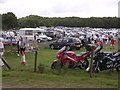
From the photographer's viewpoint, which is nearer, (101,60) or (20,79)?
(20,79)

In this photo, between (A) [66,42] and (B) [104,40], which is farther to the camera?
(B) [104,40]

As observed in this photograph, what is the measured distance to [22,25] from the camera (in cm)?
8025

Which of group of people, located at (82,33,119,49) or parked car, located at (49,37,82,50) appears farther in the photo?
group of people, located at (82,33,119,49)

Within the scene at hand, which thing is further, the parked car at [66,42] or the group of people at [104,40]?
the group of people at [104,40]

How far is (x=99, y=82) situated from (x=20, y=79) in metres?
2.75

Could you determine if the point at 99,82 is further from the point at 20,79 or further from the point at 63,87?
the point at 20,79

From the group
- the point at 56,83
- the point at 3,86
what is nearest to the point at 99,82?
the point at 56,83

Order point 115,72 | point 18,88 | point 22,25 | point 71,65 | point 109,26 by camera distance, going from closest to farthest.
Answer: point 18,88, point 115,72, point 71,65, point 22,25, point 109,26

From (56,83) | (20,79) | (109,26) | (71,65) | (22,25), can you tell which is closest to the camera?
(56,83)

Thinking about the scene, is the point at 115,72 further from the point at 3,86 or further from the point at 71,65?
the point at 3,86

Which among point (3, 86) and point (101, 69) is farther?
point (101, 69)

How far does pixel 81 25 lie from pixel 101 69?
101 meters

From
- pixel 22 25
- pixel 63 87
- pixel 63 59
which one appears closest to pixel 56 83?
pixel 63 87

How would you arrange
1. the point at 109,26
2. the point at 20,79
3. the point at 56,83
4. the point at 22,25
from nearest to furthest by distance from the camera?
the point at 56,83 < the point at 20,79 < the point at 22,25 < the point at 109,26
